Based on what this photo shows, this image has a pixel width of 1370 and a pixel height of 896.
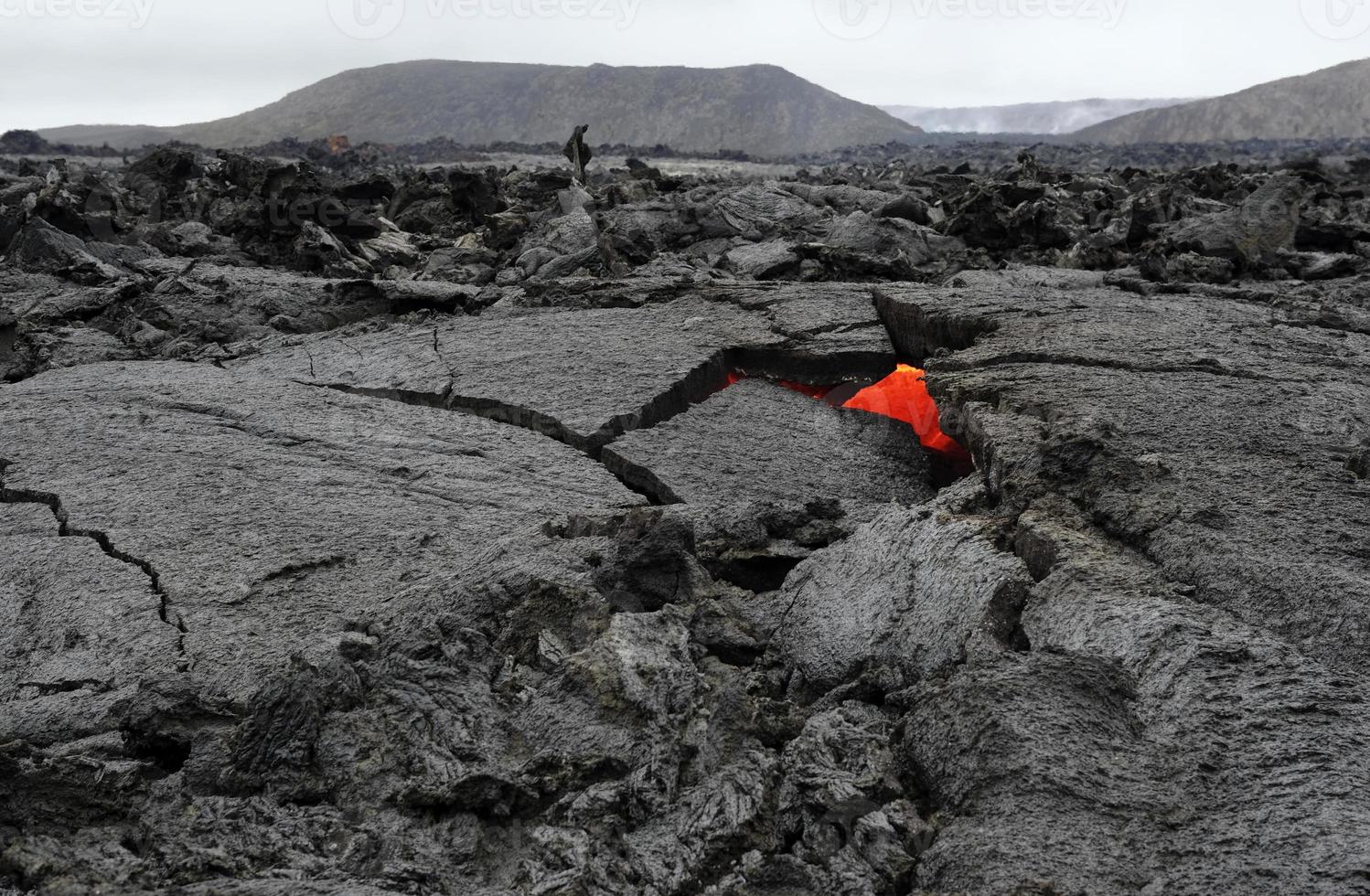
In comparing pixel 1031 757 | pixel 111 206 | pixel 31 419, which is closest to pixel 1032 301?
pixel 1031 757

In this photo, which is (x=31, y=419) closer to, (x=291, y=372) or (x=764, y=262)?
(x=291, y=372)

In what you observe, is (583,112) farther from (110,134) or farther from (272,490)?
(272,490)

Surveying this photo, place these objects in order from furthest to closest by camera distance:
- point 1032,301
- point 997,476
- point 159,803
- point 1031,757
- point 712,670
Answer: point 1032,301 → point 997,476 → point 712,670 → point 159,803 → point 1031,757

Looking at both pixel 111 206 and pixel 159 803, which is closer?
pixel 159 803

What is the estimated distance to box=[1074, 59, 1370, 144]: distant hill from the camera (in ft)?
156

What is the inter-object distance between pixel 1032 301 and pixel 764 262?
7.41 feet

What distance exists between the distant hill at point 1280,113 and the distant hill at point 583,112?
13.0m

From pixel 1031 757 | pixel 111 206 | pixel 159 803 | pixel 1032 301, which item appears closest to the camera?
pixel 1031 757

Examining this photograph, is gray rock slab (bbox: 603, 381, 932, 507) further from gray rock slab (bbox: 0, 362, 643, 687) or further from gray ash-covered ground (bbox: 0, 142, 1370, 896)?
gray rock slab (bbox: 0, 362, 643, 687)

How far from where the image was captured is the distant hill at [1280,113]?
156ft

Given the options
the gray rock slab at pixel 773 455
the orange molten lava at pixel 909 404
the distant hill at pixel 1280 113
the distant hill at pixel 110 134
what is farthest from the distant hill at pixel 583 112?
the gray rock slab at pixel 773 455

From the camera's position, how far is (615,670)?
243cm

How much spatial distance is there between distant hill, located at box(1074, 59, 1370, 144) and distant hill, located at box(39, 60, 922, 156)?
13.0m

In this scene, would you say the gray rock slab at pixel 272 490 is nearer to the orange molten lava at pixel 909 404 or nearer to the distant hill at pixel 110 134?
the orange molten lava at pixel 909 404
